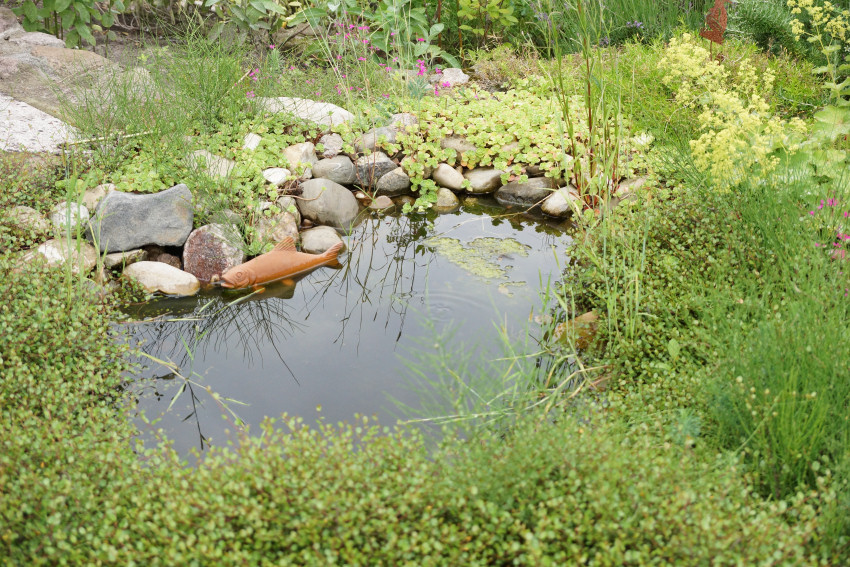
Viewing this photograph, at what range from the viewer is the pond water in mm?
3105

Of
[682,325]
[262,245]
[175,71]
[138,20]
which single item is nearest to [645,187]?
[682,325]

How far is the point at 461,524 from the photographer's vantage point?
1.98 m

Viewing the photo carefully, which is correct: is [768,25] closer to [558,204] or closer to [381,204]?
[558,204]

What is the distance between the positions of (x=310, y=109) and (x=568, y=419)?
12.8ft

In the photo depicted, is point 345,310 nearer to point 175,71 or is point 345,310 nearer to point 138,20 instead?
point 175,71

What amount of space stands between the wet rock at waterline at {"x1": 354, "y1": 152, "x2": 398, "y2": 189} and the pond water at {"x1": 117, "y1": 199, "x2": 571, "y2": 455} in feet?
1.52

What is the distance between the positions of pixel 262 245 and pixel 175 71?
1.82 m

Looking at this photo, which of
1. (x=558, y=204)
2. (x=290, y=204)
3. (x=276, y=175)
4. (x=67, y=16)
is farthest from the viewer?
(x=67, y=16)

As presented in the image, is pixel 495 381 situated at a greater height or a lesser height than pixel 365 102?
lesser

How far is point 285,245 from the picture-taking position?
4180 millimetres

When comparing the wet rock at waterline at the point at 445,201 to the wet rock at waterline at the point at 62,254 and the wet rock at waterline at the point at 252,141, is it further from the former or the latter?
the wet rock at waterline at the point at 62,254

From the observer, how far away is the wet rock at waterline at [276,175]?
473 centimetres

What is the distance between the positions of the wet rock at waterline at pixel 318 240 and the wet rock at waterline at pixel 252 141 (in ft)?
2.76

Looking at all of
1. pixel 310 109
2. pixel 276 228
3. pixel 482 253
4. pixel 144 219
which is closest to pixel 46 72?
pixel 310 109
